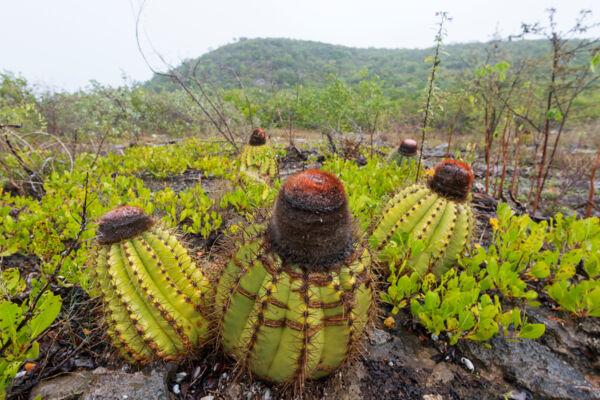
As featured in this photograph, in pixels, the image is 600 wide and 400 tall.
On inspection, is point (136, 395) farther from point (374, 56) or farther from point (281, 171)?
point (374, 56)

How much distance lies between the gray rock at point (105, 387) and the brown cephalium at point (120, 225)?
2.36 ft

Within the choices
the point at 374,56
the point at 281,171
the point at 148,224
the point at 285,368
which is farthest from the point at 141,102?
the point at 374,56

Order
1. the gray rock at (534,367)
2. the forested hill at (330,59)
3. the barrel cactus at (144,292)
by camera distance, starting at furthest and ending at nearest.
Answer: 1. the forested hill at (330,59)
2. the gray rock at (534,367)
3. the barrel cactus at (144,292)

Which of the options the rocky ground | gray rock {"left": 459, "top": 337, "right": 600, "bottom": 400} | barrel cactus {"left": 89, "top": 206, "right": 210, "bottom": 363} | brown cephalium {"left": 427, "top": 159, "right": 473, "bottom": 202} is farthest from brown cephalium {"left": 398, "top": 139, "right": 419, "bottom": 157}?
barrel cactus {"left": 89, "top": 206, "right": 210, "bottom": 363}

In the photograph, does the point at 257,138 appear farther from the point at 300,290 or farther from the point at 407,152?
the point at 300,290

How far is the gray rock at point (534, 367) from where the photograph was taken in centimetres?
162

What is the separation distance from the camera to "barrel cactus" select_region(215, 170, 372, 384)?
4.27ft

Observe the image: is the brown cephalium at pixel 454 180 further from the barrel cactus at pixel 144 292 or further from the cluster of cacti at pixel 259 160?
the cluster of cacti at pixel 259 160

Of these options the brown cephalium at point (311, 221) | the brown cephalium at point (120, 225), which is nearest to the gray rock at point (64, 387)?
the brown cephalium at point (120, 225)

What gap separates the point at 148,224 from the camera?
1.73 metres

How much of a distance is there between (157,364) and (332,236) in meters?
1.26

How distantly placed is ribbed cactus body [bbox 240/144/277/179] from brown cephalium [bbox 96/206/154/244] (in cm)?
255

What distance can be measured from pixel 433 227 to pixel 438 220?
8cm

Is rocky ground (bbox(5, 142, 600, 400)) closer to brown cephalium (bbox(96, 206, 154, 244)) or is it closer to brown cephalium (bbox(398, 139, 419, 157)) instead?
brown cephalium (bbox(96, 206, 154, 244))
